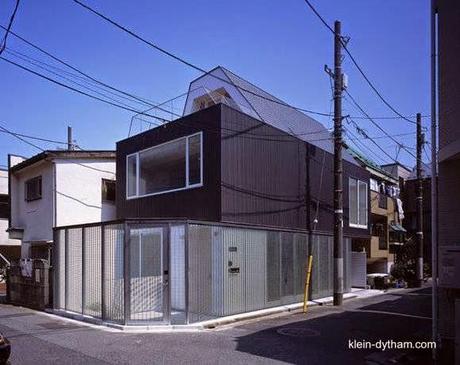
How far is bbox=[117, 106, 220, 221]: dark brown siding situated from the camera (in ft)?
46.8

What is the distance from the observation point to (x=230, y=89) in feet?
72.1

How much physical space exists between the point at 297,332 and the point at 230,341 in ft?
6.66

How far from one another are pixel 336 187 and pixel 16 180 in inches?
636

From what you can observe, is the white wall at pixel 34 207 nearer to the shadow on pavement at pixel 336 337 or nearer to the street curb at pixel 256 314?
the street curb at pixel 256 314

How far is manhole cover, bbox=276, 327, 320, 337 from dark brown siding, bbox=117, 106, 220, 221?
4030mm

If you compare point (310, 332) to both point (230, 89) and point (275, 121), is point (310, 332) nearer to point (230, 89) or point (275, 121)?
point (275, 121)

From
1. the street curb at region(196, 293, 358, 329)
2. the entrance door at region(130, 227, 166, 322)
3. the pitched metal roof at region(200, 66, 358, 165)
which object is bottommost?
the street curb at region(196, 293, 358, 329)

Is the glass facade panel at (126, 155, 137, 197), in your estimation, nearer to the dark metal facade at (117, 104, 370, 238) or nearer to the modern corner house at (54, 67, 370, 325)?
the modern corner house at (54, 67, 370, 325)

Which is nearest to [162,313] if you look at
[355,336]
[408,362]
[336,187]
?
[355,336]

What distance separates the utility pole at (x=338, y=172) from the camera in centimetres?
1677

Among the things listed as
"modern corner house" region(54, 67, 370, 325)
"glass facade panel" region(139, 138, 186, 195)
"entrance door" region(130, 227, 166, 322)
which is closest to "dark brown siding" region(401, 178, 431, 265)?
"modern corner house" region(54, 67, 370, 325)

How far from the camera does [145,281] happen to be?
39.2 feet

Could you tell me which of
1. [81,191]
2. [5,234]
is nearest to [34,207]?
[81,191]

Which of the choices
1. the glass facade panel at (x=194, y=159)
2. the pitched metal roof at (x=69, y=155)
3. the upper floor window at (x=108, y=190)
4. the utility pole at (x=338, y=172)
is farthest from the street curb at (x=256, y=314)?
the pitched metal roof at (x=69, y=155)
